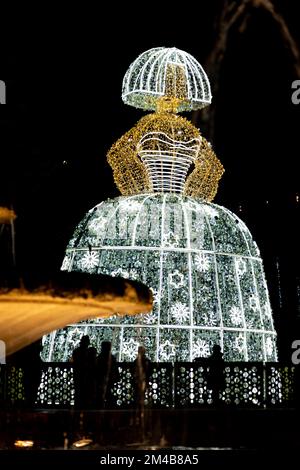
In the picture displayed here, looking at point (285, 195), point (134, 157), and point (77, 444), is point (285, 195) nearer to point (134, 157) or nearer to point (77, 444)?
point (134, 157)

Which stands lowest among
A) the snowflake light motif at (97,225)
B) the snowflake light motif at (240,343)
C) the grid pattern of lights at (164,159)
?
the snowflake light motif at (240,343)

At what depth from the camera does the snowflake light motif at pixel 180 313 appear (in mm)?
15961

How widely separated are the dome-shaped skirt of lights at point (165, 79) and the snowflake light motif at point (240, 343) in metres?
4.29

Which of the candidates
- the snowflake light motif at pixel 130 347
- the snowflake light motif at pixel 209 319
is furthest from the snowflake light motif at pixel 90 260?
the snowflake light motif at pixel 209 319

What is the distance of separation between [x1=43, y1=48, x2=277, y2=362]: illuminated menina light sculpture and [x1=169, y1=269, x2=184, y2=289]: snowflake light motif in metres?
0.02

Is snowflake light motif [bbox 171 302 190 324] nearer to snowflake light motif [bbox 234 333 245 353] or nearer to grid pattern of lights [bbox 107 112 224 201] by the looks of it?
snowflake light motif [bbox 234 333 245 353]

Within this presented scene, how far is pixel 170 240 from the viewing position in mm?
16578

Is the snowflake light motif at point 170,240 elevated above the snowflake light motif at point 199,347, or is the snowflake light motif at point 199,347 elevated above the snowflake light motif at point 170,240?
the snowflake light motif at point 170,240

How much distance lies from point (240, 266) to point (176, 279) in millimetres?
1271

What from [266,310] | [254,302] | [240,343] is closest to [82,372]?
[240,343]

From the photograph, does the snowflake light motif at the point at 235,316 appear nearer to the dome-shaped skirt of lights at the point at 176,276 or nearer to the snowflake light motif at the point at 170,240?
the dome-shaped skirt of lights at the point at 176,276

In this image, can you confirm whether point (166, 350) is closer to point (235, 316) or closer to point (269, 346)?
point (235, 316)

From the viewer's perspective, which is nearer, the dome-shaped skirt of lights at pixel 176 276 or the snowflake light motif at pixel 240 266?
the dome-shaped skirt of lights at pixel 176 276
